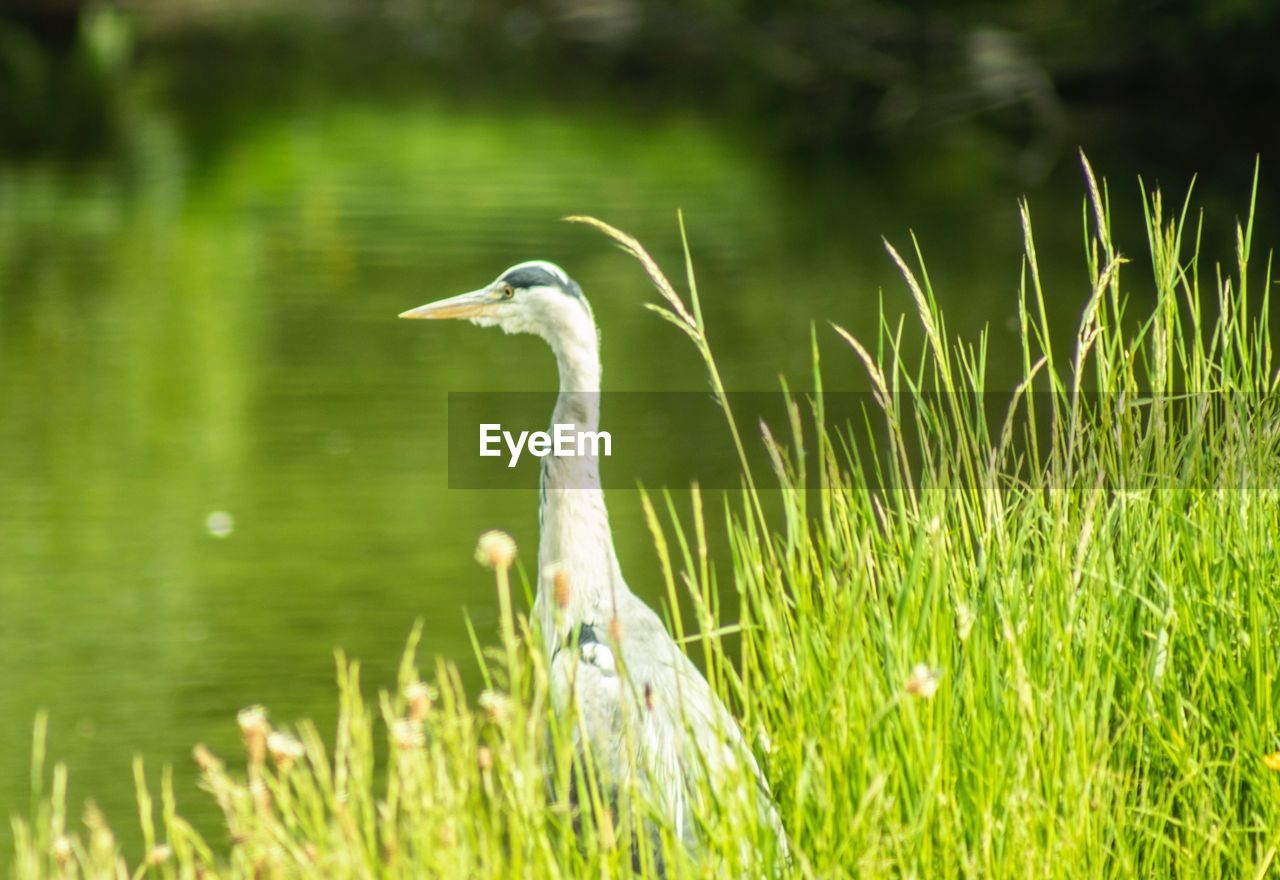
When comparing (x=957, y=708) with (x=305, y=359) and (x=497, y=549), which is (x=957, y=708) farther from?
(x=305, y=359)

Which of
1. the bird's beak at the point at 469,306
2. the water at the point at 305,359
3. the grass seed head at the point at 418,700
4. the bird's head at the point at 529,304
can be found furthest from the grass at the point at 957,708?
the water at the point at 305,359

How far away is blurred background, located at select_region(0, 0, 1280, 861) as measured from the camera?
22.7 ft

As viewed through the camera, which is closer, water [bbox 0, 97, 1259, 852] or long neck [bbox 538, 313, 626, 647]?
long neck [bbox 538, 313, 626, 647]

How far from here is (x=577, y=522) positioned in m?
3.88

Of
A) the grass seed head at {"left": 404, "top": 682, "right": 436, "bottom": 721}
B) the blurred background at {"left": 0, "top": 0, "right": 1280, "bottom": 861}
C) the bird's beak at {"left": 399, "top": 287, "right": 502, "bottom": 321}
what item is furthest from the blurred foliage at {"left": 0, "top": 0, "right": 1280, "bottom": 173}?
the grass seed head at {"left": 404, "top": 682, "right": 436, "bottom": 721}

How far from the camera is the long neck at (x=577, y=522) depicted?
377cm

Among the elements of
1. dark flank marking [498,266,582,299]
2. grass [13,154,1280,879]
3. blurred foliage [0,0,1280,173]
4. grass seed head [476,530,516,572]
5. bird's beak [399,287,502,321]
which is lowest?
grass [13,154,1280,879]

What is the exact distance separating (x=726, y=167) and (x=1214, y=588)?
1815cm

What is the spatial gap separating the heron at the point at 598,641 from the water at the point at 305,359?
71.6 inches

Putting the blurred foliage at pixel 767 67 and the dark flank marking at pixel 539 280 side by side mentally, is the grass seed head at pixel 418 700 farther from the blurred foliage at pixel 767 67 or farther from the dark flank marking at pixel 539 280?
the blurred foliage at pixel 767 67

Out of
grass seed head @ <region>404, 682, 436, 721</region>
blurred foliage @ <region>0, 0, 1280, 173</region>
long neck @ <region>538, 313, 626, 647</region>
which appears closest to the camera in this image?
grass seed head @ <region>404, 682, 436, 721</region>

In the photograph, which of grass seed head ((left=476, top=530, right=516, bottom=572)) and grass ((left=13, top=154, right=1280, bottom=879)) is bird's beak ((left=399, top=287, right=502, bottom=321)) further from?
grass seed head ((left=476, top=530, right=516, bottom=572))

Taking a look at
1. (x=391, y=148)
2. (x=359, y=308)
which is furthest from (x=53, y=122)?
(x=359, y=308)

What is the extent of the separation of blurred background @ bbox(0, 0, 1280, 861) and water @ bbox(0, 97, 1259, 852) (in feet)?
0.09
